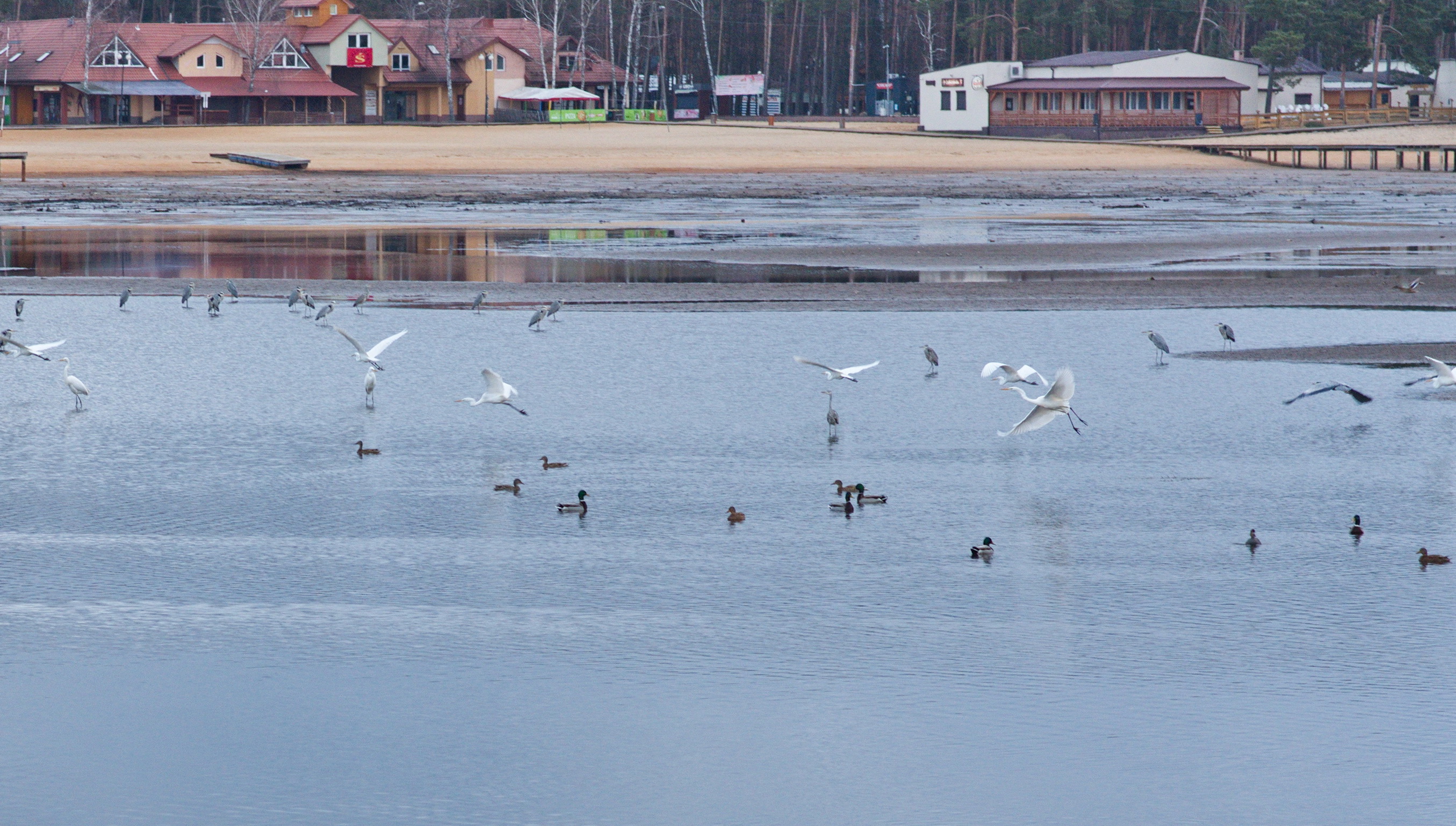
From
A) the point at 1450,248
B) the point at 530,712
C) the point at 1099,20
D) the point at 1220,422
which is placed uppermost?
the point at 1099,20

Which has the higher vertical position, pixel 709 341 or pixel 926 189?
pixel 926 189

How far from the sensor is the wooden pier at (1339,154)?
55469mm

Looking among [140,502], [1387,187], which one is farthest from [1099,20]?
[140,502]

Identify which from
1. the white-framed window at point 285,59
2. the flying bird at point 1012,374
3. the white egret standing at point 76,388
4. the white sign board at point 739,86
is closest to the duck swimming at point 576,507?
the flying bird at point 1012,374

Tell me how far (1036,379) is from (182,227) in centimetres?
2209

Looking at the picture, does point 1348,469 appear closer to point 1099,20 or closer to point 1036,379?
point 1036,379

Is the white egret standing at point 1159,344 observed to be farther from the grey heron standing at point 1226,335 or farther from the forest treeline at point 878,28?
the forest treeline at point 878,28

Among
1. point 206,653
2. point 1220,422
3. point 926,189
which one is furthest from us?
point 926,189

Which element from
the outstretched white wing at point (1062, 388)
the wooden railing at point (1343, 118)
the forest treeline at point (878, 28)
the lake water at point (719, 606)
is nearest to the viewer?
the lake water at point (719, 606)

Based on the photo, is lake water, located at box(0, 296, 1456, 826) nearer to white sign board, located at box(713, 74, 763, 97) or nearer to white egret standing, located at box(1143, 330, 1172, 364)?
white egret standing, located at box(1143, 330, 1172, 364)

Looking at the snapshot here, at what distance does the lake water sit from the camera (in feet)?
18.1

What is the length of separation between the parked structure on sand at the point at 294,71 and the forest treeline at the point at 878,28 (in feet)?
7.15

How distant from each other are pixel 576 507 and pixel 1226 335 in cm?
766

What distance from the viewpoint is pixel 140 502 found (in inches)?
358
